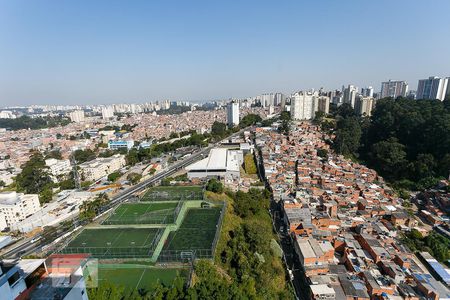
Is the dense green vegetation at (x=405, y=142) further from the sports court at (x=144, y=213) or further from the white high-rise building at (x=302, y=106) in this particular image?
the sports court at (x=144, y=213)

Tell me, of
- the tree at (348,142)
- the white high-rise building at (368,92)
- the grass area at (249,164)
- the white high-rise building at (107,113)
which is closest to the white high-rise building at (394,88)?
the white high-rise building at (368,92)

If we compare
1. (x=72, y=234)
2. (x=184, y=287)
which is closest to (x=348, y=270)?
(x=184, y=287)

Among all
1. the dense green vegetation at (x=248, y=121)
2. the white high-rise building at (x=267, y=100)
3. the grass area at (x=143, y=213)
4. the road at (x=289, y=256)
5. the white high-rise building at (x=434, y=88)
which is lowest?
the road at (x=289, y=256)

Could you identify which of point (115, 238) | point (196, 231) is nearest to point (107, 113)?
point (115, 238)

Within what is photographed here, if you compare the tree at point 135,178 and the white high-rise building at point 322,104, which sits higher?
the white high-rise building at point 322,104

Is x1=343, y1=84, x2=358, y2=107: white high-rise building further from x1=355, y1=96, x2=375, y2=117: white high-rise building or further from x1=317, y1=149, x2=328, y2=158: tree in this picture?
x1=317, y1=149, x2=328, y2=158: tree

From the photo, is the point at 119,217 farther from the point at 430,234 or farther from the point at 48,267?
the point at 430,234

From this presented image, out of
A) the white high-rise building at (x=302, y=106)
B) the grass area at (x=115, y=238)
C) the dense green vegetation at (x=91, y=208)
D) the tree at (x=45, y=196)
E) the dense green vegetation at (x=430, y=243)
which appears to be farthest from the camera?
the white high-rise building at (x=302, y=106)
